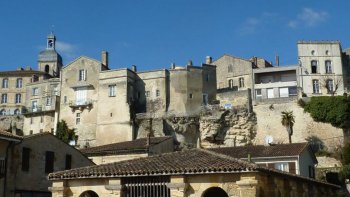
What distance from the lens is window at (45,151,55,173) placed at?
1328 inches

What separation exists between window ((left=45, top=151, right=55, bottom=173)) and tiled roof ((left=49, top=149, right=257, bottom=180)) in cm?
938

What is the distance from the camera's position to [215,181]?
71.9 feet

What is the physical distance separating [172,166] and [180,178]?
90cm

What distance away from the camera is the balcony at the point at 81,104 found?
74.2m

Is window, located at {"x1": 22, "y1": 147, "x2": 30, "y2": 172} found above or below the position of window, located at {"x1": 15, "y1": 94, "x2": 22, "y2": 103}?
below

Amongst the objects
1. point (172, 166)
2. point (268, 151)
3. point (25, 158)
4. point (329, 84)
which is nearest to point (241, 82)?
point (329, 84)

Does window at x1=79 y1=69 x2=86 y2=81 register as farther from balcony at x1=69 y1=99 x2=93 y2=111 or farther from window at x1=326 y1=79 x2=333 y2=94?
window at x1=326 y1=79 x2=333 y2=94

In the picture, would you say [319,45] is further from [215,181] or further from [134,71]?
[215,181]

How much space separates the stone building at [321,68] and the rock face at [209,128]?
10595 millimetres

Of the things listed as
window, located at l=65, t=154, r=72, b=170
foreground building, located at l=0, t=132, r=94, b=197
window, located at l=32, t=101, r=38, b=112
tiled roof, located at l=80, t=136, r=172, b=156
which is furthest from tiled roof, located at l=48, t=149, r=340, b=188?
window, located at l=32, t=101, r=38, b=112

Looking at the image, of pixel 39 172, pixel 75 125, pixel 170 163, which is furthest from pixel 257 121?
pixel 170 163

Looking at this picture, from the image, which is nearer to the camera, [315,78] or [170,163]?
[170,163]

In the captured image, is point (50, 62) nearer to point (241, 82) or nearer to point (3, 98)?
point (3, 98)

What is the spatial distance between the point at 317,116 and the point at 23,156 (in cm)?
4209
